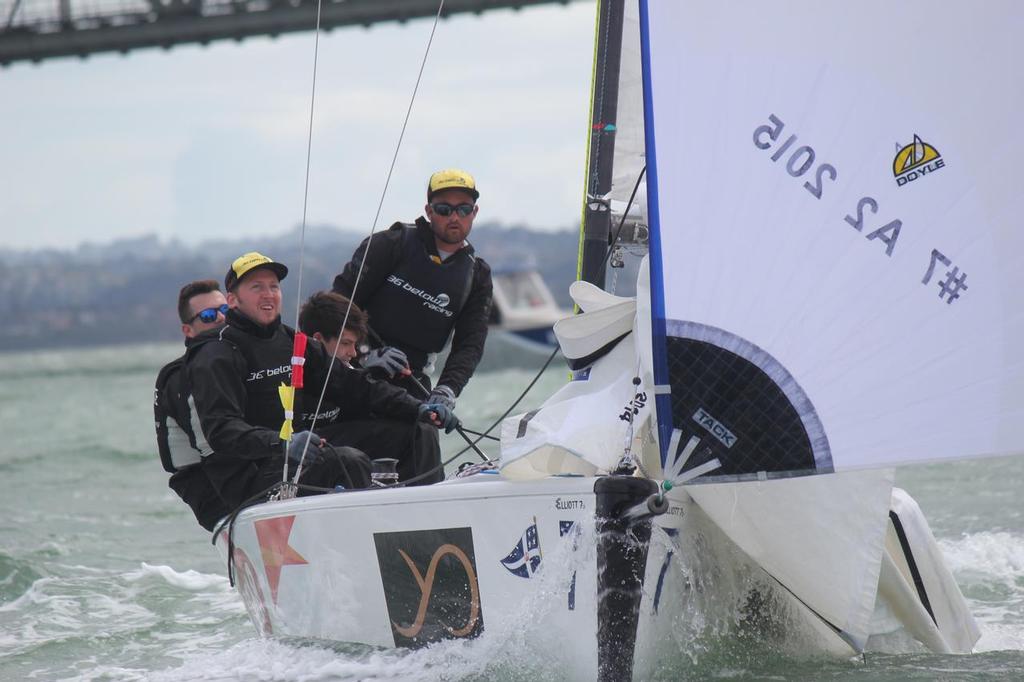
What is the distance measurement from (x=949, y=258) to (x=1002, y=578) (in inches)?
107

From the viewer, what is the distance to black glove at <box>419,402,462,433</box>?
407 centimetres

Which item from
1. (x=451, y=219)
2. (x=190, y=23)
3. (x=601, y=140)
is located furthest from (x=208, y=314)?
(x=190, y=23)

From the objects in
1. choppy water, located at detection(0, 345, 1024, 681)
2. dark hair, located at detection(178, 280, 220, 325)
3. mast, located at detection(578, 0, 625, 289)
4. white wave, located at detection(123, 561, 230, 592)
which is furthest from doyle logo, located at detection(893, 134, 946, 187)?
white wave, located at detection(123, 561, 230, 592)

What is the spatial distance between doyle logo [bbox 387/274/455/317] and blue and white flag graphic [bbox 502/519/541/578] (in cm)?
156

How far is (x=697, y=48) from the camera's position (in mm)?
3002

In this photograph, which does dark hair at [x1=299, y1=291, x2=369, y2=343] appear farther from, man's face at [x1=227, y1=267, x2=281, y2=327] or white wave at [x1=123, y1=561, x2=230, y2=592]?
white wave at [x1=123, y1=561, x2=230, y2=592]

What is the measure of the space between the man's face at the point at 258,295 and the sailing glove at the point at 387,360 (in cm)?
42

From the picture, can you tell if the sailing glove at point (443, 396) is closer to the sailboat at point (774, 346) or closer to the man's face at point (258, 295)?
the man's face at point (258, 295)

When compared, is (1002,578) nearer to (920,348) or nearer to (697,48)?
(920,348)

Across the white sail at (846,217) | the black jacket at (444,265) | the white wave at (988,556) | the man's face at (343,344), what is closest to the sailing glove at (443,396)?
the black jacket at (444,265)

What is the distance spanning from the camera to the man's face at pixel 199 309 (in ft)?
14.5

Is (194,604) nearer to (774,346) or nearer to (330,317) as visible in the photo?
(330,317)

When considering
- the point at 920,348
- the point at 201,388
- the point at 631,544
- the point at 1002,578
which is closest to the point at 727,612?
the point at 631,544

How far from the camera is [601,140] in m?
4.21
